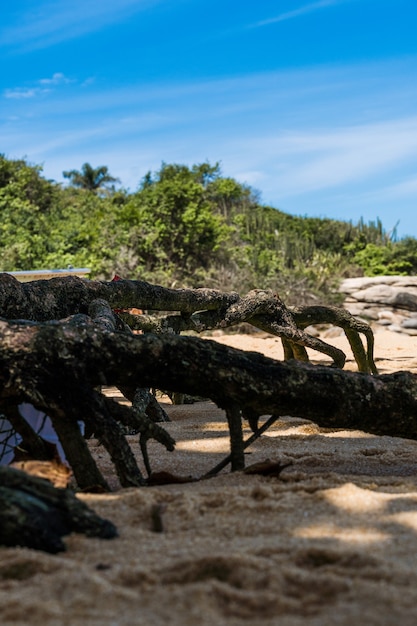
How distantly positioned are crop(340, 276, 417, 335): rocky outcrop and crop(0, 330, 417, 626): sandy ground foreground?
16.6m

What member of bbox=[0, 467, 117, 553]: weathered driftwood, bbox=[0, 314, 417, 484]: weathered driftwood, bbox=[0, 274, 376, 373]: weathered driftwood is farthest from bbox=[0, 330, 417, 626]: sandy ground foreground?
bbox=[0, 274, 376, 373]: weathered driftwood

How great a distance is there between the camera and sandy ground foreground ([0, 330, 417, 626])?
2.06 m

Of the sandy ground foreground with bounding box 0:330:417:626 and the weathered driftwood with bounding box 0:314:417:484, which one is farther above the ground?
the weathered driftwood with bounding box 0:314:417:484

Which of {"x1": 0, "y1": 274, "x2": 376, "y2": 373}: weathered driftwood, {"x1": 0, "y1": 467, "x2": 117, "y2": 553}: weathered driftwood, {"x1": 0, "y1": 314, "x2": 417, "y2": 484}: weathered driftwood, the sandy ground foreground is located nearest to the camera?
the sandy ground foreground

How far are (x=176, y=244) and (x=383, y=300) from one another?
5536 millimetres

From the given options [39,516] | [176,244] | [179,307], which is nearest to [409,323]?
[176,244]

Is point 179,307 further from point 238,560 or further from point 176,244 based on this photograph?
point 176,244

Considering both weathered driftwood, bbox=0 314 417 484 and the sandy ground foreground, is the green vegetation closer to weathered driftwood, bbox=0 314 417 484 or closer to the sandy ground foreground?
weathered driftwood, bbox=0 314 417 484

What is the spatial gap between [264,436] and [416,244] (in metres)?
22.3

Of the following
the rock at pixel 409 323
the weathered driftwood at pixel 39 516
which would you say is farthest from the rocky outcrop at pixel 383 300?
the weathered driftwood at pixel 39 516

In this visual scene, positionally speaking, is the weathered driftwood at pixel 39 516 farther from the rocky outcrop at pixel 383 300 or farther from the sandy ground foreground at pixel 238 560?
the rocky outcrop at pixel 383 300

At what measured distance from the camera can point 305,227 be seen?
30203 mm

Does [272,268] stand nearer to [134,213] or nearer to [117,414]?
[134,213]

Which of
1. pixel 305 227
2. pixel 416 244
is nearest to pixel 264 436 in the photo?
pixel 416 244
